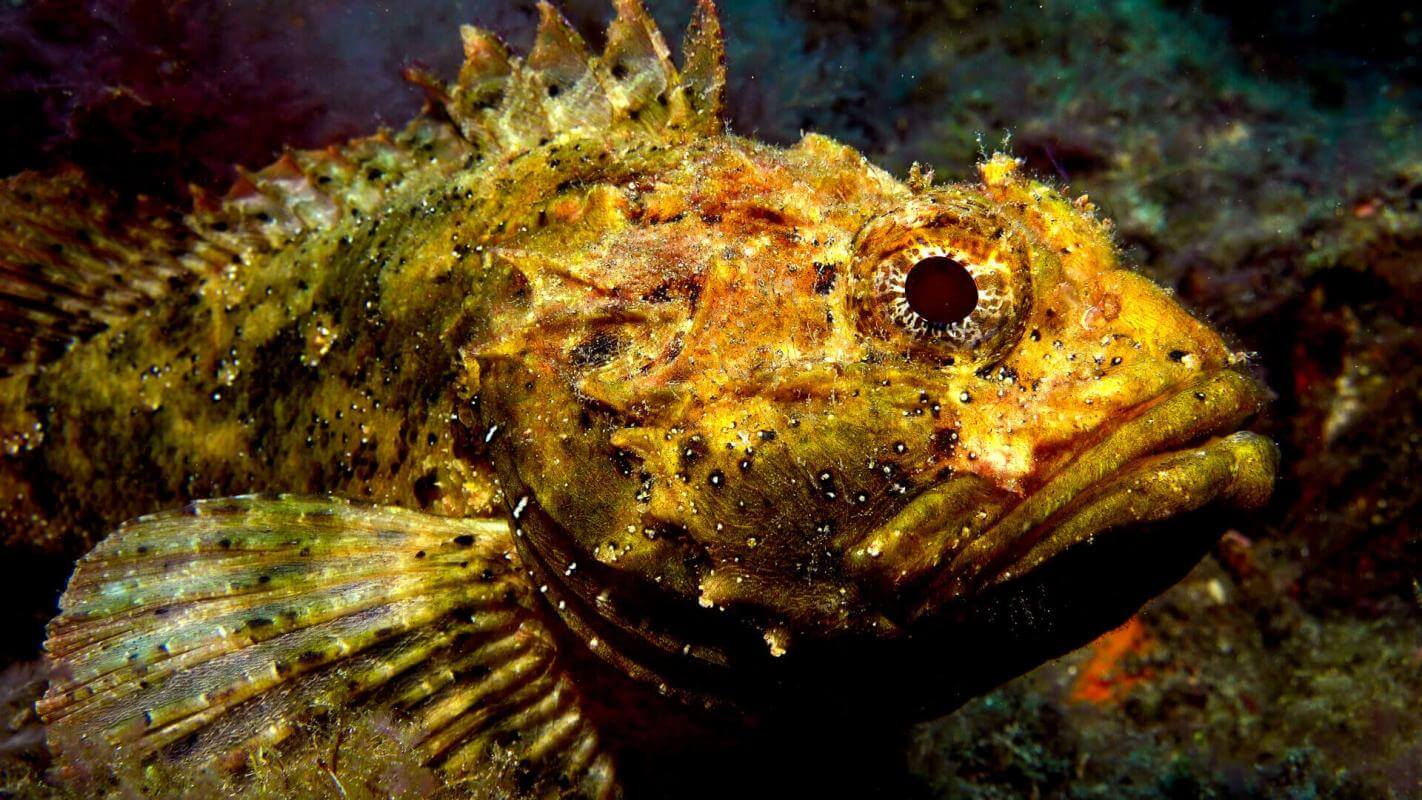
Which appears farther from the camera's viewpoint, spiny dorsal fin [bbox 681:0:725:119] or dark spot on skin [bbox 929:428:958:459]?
spiny dorsal fin [bbox 681:0:725:119]

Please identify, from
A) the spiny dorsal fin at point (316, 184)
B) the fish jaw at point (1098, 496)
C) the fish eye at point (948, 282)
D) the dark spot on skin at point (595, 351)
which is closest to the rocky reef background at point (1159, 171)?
the spiny dorsal fin at point (316, 184)

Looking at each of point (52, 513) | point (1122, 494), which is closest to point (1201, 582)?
point (1122, 494)

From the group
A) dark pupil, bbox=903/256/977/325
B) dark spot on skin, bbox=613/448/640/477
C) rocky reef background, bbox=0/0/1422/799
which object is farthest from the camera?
rocky reef background, bbox=0/0/1422/799

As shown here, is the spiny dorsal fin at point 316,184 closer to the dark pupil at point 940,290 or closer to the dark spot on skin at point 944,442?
the dark pupil at point 940,290

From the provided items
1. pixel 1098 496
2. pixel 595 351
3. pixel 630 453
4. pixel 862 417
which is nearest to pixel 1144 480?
pixel 1098 496

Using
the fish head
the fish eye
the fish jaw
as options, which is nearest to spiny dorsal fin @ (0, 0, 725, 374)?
the fish head

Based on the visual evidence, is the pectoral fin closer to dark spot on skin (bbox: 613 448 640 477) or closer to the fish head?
the fish head
